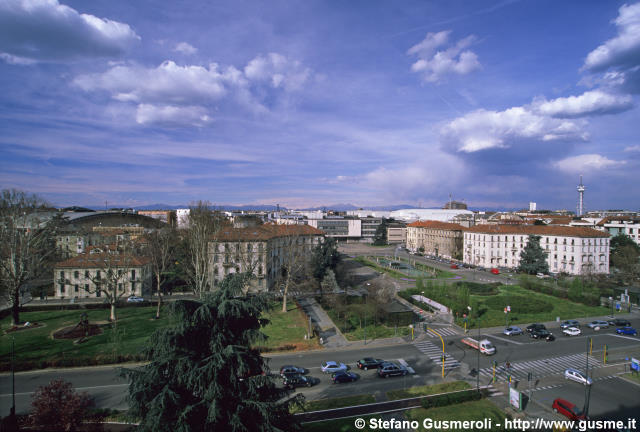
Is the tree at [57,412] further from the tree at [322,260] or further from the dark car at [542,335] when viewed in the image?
the dark car at [542,335]

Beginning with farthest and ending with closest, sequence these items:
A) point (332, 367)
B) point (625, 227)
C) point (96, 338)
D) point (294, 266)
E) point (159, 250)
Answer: point (625, 227) → point (294, 266) → point (159, 250) → point (96, 338) → point (332, 367)

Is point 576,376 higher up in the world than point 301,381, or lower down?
higher up

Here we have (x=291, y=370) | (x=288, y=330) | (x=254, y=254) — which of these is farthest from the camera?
(x=254, y=254)

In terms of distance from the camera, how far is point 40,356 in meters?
30.2

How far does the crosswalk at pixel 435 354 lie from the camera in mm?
30400

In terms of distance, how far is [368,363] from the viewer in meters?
29.1

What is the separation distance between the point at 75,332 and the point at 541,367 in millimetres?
45069

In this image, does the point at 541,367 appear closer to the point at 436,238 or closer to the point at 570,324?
the point at 570,324

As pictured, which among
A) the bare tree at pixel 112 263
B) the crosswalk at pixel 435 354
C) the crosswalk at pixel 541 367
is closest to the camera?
the crosswalk at pixel 541 367

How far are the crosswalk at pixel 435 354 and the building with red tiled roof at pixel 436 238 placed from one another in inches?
2762

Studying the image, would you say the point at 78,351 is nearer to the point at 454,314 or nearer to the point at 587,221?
the point at 454,314

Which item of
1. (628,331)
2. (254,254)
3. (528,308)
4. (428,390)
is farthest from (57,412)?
(628,331)

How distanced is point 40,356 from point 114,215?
84683mm

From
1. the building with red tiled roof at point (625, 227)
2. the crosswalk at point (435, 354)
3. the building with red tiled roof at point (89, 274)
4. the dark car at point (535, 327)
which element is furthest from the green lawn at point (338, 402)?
the building with red tiled roof at point (625, 227)
